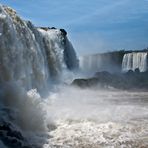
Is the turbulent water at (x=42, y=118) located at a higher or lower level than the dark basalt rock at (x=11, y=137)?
higher

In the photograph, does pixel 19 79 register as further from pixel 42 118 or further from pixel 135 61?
pixel 135 61

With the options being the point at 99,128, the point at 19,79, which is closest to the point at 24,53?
the point at 19,79

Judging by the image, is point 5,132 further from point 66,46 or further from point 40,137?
point 66,46

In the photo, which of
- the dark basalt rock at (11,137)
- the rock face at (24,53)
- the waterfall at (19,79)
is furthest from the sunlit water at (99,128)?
the rock face at (24,53)

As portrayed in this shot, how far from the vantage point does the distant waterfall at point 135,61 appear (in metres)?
49.9

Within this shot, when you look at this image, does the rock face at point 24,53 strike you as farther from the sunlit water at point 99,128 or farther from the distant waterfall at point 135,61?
the distant waterfall at point 135,61

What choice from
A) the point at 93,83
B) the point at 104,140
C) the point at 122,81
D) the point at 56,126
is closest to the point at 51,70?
the point at 93,83

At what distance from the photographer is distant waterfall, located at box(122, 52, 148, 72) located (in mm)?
49909

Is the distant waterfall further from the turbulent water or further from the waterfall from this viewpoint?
the turbulent water

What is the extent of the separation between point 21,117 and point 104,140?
3053 mm

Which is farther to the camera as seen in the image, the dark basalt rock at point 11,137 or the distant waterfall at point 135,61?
the distant waterfall at point 135,61

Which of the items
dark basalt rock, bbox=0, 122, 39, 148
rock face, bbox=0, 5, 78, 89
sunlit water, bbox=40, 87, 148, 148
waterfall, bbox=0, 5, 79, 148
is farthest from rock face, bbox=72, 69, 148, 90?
dark basalt rock, bbox=0, 122, 39, 148

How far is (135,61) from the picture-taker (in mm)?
51469

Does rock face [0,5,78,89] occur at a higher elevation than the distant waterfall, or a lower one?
lower
